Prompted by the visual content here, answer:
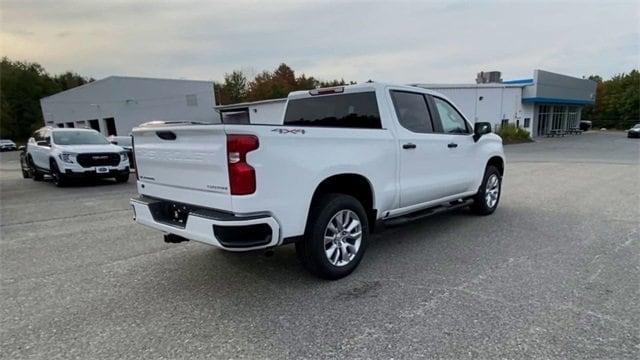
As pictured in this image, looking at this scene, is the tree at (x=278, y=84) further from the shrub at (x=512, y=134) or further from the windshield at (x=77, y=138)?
the windshield at (x=77, y=138)

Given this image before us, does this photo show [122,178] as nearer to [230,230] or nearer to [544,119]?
[230,230]

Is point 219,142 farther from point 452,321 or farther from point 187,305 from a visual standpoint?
point 452,321

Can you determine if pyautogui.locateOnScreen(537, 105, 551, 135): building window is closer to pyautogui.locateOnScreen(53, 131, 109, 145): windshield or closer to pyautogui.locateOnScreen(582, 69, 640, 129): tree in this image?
pyautogui.locateOnScreen(582, 69, 640, 129): tree

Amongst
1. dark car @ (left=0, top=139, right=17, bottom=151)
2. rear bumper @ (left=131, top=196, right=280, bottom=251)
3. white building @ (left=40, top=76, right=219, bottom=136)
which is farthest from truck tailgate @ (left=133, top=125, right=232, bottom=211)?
dark car @ (left=0, top=139, right=17, bottom=151)

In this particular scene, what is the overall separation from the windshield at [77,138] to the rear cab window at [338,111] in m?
9.87

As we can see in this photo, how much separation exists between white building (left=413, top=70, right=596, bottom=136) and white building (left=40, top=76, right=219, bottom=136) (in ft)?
75.9

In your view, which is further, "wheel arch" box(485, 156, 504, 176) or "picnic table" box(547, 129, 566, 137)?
"picnic table" box(547, 129, 566, 137)

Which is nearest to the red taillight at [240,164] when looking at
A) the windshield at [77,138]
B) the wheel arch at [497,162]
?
the wheel arch at [497,162]

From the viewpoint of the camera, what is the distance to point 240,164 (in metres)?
3.21

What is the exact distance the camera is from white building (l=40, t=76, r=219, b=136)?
122 feet

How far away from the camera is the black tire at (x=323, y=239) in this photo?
12.4ft

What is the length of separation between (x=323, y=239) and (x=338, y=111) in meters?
1.83

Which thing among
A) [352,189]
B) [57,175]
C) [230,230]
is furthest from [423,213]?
[57,175]

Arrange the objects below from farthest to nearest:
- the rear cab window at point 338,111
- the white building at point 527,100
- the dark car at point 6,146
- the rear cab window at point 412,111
Result: the dark car at point 6,146, the white building at point 527,100, the rear cab window at point 412,111, the rear cab window at point 338,111
